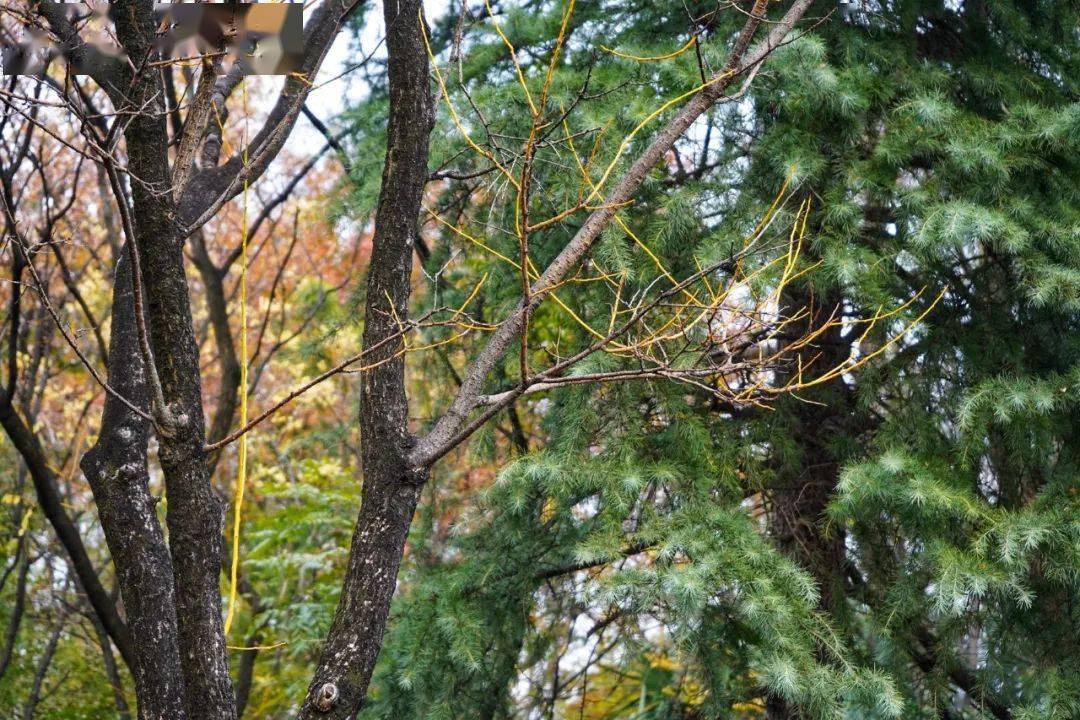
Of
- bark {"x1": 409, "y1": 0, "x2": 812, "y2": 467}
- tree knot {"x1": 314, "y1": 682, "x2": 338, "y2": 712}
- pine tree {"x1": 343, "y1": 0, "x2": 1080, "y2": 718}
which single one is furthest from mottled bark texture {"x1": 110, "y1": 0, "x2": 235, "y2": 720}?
pine tree {"x1": 343, "y1": 0, "x2": 1080, "y2": 718}

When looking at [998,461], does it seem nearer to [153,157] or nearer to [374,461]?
[374,461]

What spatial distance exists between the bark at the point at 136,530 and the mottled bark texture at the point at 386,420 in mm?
332

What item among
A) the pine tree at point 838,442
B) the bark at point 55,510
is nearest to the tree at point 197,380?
the pine tree at point 838,442

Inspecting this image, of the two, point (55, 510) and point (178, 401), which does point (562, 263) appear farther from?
point (55, 510)

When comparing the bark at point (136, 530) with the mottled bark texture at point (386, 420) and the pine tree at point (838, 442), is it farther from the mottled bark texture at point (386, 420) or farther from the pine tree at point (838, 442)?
the pine tree at point (838, 442)

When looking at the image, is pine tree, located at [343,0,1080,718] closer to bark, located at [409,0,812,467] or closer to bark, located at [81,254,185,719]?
bark, located at [409,0,812,467]

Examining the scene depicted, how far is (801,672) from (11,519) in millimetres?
5429

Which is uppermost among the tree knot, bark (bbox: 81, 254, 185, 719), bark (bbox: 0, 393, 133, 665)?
bark (bbox: 0, 393, 133, 665)

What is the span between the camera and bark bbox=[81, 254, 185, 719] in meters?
2.33

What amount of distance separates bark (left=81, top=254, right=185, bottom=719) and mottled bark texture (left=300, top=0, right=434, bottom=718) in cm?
33

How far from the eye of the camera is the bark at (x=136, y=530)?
7.63 ft

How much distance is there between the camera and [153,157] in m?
2.32

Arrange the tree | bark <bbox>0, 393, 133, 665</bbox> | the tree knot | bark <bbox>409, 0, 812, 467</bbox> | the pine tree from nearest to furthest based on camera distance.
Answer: the tree, the tree knot, bark <bbox>409, 0, 812, 467</bbox>, the pine tree, bark <bbox>0, 393, 133, 665</bbox>

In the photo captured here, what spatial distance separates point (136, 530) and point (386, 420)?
625 millimetres
